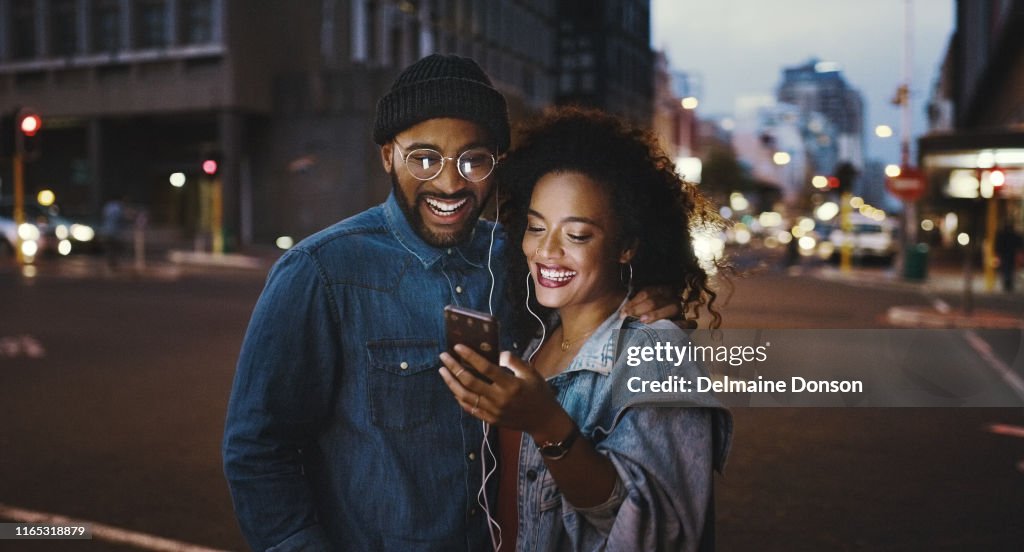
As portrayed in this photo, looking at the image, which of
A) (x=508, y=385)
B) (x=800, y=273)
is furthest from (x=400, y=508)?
(x=800, y=273)

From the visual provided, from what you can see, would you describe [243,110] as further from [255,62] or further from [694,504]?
[694,504]

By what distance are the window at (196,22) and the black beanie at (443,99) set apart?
38719 millimetres

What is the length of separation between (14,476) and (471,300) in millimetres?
4928

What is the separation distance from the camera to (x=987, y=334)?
14602 mm

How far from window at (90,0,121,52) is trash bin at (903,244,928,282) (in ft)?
101

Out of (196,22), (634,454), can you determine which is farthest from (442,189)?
(196,22)

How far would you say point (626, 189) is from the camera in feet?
6.66

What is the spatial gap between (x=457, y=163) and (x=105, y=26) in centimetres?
4300

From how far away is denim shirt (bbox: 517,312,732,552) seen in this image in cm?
182

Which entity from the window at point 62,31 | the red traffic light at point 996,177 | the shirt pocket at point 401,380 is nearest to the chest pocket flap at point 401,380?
the shirt pocket at point 401,380

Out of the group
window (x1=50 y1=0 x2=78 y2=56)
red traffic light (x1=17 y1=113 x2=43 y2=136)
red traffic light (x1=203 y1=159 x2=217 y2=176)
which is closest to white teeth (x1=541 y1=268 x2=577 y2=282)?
red traffic light (x1=17 y1=113 x2=43 y2=136)

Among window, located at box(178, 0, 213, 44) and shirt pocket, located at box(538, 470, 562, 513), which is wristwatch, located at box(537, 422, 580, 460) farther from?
window, located at box(178, 0, 213, 44)

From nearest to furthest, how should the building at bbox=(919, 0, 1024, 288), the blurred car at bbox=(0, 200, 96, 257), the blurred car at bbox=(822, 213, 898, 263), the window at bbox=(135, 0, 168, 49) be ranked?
the building at bbox=(919, 0, 1024, 288) → the blurred car at bbox=(0, 200, 96, 257) → the blurred car at bbox=(822, 213, 898, 263) → the window at bbox=(135, 0, 168, 49)

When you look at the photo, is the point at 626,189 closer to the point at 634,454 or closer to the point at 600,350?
the point at 600,350
